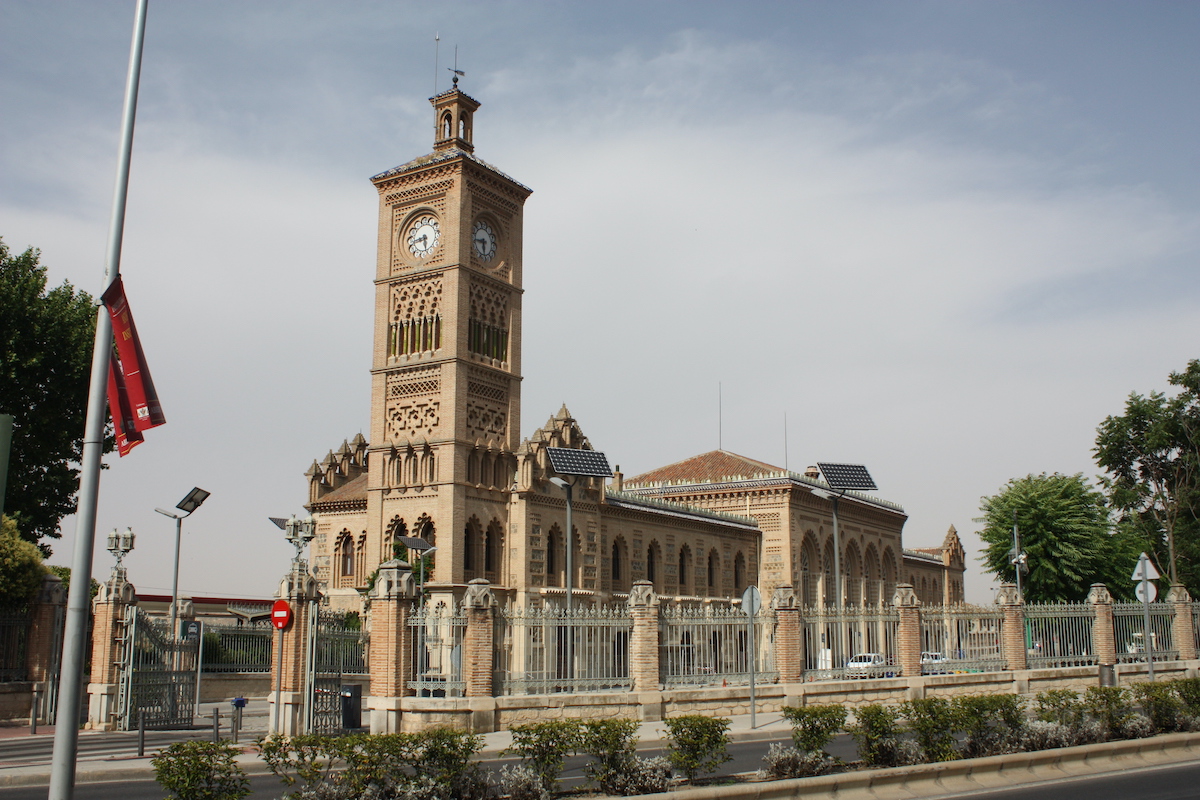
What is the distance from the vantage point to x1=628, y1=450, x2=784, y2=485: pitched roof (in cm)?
6406

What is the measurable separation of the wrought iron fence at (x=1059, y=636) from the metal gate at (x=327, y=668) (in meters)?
18.0

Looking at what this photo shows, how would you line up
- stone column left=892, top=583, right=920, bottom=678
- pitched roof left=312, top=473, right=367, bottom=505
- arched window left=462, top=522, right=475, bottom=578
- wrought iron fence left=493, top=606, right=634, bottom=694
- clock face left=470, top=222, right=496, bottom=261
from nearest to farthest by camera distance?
wrought iron fence left=493, top=606, right=634, bottom=694 < stone column left=892, top=583, right=920, bottom=678 < arched window left=462, top=522, right=475, bottom=578 < pitched roof left=312, top=473, right=367, bottom=505 < clock face left=470, top=222, right=496, bottom=261

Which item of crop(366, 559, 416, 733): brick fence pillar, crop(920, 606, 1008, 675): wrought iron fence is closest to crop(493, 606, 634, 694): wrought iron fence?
crop(366, 559, 416, 733): brick fence pillar

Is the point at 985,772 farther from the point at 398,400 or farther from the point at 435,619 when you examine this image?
the point at 398,400

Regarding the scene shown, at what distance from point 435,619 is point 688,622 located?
613 centimetres

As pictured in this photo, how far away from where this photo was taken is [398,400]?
4597 cm

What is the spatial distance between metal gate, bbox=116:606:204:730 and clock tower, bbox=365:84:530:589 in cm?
1651

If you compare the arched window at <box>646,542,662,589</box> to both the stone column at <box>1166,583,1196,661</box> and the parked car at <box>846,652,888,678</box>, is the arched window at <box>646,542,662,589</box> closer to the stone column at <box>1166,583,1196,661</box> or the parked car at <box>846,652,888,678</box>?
the stone column at <box>1166,583,1196,661</box>

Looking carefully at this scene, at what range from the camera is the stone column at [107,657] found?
2380 cm

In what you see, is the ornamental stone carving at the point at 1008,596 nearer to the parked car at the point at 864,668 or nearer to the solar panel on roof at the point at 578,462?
the parked car at the point at 864,668

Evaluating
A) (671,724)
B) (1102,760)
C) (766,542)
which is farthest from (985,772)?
(766,542)

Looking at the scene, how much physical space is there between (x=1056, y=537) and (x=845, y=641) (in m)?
27.4

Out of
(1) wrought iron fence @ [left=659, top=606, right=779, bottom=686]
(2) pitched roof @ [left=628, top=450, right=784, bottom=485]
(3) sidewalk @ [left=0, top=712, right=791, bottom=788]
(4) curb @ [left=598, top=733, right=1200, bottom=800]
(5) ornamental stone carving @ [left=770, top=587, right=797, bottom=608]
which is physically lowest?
(3) sidewalk @ [left=0, top=712, right=791, bottom=788]

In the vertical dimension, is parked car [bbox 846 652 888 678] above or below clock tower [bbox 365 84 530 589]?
below
